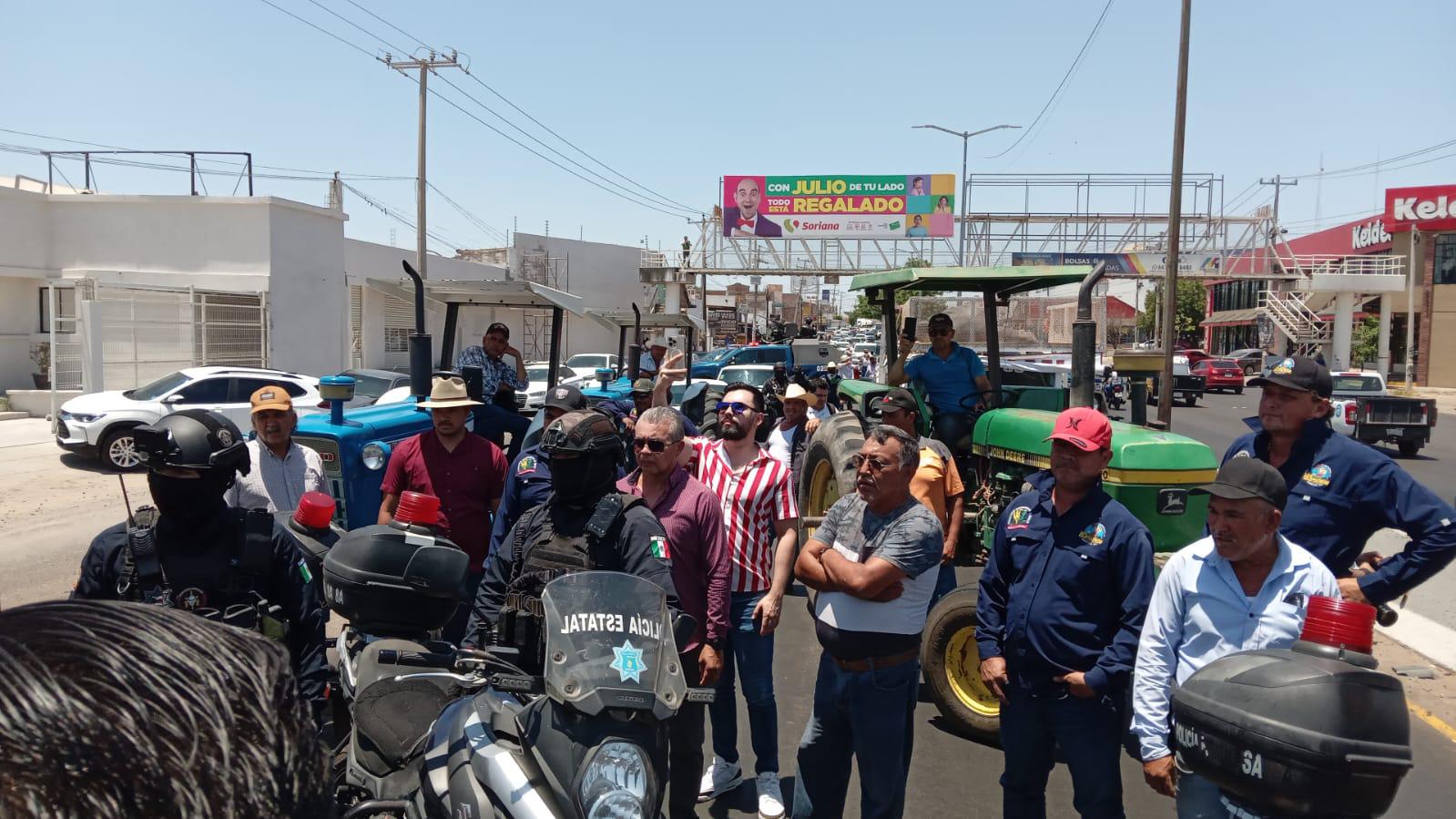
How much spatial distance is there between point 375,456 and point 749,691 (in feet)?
11.9

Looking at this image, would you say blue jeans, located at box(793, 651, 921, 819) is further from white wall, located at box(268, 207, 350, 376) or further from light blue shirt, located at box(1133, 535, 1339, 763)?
white wall, located at box(268, 207, 350, 376)

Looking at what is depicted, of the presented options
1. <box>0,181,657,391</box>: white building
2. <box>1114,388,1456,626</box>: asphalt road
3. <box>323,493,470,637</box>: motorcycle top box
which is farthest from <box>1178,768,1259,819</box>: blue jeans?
<box>0,181,657,391</box>: white building

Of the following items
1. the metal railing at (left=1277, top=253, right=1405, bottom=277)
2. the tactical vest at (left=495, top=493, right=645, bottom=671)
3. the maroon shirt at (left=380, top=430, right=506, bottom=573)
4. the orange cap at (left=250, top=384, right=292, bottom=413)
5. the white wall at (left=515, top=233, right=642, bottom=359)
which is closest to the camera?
the tactical vest at (left=495, top=493, right=645, bottom=671)

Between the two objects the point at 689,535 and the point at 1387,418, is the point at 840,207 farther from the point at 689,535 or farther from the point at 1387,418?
the point at 689,535

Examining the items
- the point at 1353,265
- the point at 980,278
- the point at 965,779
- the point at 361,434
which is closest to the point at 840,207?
the point at 1353,265

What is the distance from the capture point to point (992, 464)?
707cm

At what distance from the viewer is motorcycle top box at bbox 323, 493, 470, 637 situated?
2988mm

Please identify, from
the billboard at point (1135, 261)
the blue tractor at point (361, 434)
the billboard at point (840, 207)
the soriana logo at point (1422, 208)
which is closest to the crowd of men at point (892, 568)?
the blue tractor at point (361, 434)

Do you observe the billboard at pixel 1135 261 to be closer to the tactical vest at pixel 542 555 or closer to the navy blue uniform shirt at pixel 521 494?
the navy blue uniform shirt at pixel 521 494

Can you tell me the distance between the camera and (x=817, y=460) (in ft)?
25.2

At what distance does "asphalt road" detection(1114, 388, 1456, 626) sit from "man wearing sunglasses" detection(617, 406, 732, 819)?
18.7 ft

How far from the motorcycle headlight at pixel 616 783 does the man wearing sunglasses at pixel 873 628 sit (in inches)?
68.0

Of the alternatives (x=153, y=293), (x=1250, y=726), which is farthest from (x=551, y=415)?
(x=153, y=293)

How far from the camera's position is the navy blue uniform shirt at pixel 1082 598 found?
3.45 m
